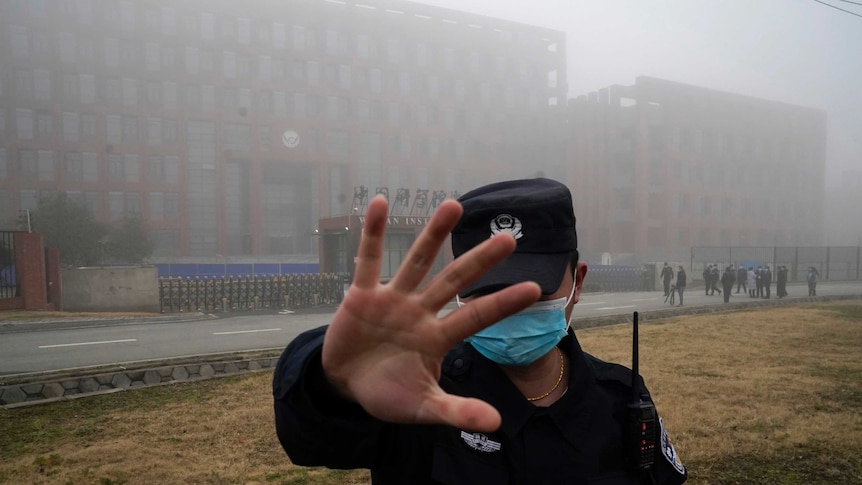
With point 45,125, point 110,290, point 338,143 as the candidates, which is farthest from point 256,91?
point 110,290

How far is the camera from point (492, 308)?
98cm

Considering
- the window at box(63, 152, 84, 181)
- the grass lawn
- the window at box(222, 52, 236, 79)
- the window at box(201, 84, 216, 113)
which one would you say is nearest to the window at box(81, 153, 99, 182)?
the window at box(63, 152, 84, 181)

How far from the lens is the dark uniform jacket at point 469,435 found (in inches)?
50.6

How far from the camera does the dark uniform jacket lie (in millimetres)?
1285

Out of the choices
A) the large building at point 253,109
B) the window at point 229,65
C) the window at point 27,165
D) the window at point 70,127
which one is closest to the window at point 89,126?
the large building at point 253,109

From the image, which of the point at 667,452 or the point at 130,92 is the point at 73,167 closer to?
the point at 130,92

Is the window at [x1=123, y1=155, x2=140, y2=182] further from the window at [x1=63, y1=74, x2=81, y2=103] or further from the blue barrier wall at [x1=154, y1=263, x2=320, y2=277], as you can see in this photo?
the blue barrier wall at [x1=154, y1=263, x2=320, y2=277]

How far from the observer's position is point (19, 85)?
40.2 meters

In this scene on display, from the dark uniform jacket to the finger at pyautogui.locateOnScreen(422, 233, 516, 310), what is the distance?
0.40m

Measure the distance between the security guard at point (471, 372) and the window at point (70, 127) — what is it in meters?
49.1

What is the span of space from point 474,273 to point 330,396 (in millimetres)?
518

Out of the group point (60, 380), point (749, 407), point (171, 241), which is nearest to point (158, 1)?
point (171, 241)

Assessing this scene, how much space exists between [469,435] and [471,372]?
22 cm

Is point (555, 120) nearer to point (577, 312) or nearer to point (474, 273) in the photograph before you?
point (577, 312)
